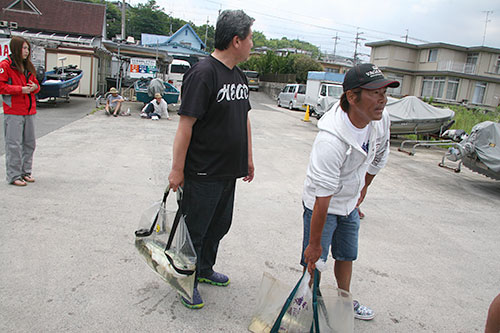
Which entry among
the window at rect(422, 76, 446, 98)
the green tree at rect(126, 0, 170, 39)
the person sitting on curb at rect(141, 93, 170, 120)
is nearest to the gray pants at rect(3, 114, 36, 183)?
the person sitting on curb at rect(141, 93, 170, 120)

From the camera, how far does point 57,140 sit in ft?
27.5

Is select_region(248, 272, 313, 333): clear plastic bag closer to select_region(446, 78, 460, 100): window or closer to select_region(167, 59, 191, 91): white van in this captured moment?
select_region(167, 59, 191, 91): white van

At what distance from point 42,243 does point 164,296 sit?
150 centimetres

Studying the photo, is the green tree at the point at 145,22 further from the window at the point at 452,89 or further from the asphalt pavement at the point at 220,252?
the asphalt pavement at the point at 220,252

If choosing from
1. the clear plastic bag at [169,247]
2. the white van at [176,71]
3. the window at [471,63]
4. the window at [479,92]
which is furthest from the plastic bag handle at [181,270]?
the window at [471,63]

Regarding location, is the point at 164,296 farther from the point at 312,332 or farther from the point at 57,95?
the point at 57,95

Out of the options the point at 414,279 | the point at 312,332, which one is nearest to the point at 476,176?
the point at 414,279

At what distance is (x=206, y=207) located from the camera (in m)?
2.66

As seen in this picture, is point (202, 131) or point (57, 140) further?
point (57, 140)

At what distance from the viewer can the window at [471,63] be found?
37.4 m

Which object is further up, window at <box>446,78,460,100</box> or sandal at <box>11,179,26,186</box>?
window at <box>446,78,460,100</box>

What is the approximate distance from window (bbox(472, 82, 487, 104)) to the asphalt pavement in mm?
35422

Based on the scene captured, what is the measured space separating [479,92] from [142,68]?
34.4 metres

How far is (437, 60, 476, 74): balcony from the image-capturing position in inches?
1453
